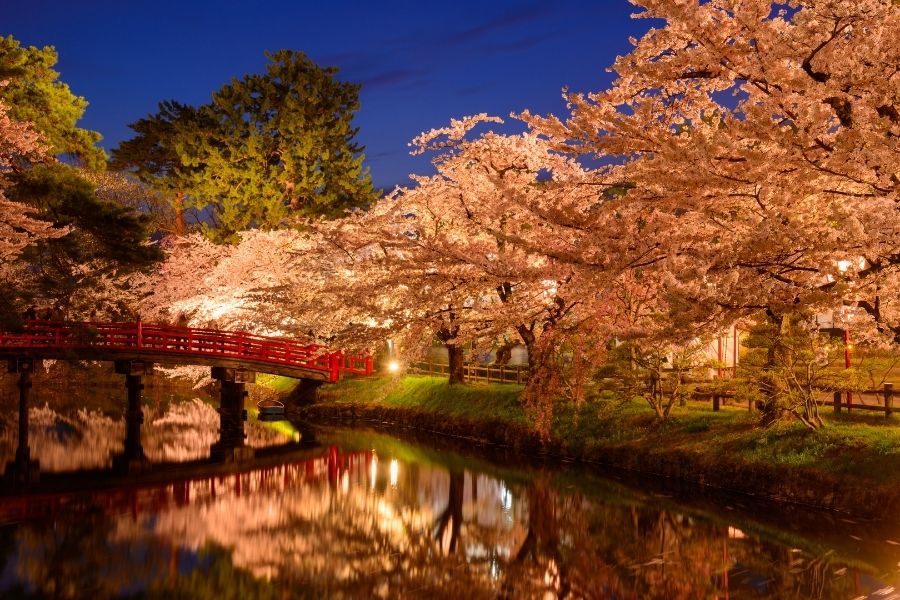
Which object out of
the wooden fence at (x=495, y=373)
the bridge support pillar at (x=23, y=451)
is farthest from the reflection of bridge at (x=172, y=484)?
the wooden fence at (x=495, y=373)

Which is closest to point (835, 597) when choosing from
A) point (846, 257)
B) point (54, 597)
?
point (846, 257)

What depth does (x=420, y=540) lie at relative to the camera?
12.5 metres

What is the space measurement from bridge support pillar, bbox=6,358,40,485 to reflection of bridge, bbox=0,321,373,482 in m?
0.03

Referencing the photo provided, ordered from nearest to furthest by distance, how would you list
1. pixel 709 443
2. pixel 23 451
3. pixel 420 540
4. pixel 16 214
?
pixel 420 540
pixel 709 443
pixel 16 214
pixel 23 451

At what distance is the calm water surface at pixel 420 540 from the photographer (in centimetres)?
1012

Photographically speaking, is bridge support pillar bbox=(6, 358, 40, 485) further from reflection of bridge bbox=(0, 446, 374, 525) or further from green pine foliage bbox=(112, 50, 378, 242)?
green pine foliage bbox=(112, 50, 378, 242)

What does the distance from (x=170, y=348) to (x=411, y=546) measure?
1537 centimetres

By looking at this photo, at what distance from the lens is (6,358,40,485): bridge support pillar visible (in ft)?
56.9

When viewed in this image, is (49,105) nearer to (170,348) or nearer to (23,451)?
(170,348)

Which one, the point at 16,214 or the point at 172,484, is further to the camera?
the point at 16,214

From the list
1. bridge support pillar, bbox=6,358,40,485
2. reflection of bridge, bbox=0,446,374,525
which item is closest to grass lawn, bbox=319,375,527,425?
reflection of bridge, bbox=0,446,374,525

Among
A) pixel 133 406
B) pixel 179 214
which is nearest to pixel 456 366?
pixel 133 406

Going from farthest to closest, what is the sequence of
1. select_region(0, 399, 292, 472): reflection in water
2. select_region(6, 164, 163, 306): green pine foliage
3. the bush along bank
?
select_region(0, 399, 292, 472): reflection in water, select_region(6, 164, 163, 306): green pine foliage, the bush along bank

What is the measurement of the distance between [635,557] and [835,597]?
8.89 ft
